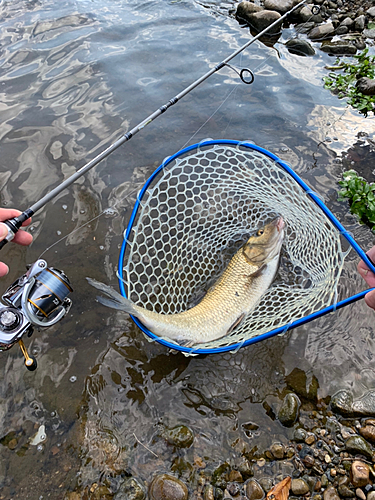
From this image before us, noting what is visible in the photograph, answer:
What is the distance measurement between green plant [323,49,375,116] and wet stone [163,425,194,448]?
17.2 ft

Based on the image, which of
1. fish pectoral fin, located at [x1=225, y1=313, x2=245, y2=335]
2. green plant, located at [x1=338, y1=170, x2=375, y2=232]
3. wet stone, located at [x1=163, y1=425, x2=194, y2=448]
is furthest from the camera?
green plant, located at [x1=338, y1=170, x2=375, y2=232]

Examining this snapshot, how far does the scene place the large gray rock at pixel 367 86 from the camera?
18.7ft

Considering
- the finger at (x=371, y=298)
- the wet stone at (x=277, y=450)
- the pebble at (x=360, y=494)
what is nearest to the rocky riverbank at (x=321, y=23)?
the finger at (x=371, y=298)

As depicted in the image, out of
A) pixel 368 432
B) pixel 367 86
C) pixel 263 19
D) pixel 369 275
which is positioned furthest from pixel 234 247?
pixel 263 19

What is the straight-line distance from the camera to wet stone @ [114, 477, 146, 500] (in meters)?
2.24

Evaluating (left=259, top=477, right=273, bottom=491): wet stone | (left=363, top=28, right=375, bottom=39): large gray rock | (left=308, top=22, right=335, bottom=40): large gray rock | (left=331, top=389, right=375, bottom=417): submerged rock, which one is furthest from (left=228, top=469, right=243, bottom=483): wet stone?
(left=363, top=28, right=375, bottom=39): large gray rock

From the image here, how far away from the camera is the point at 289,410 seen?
2.57 metres

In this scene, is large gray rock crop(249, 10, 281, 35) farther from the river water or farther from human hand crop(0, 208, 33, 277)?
human hand crop(0, 208, 33, 277)

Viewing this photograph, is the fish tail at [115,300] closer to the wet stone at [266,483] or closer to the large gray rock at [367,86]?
the wet stone at [266,483]

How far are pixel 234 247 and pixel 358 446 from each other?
208 centimetres

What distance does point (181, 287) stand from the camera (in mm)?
3320

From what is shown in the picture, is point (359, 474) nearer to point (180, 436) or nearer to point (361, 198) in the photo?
point (180, 436)

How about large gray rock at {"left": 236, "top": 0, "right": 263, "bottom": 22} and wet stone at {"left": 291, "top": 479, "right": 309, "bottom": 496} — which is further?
large gray rock at {"left": 236, "top": 0, "right": 263, "bottom": 22}

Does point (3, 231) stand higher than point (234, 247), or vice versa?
point (3, 231)
